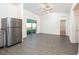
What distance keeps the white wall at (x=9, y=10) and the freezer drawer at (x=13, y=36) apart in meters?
1.09

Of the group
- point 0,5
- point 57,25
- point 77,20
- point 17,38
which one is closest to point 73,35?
point 77,20

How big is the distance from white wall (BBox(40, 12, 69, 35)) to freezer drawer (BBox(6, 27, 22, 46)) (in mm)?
6501

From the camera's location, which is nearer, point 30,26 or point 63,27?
point 30,26

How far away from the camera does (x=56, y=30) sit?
12.2m

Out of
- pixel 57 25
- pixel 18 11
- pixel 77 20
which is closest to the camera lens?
pixel 77 20

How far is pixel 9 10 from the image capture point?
21.9ft

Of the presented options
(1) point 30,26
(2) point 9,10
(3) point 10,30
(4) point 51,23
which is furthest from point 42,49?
(4) point 51,23

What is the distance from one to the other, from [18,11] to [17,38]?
6.38ft

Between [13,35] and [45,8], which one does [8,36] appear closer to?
[13,35]

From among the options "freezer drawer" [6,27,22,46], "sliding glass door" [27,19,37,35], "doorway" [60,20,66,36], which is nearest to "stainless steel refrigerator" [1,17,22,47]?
"freezer drawer" [6,27,22,46]

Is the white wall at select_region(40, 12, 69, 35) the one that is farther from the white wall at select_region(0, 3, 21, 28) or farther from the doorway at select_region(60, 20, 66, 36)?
the white wall at select_region(0, 3, 21, 28)

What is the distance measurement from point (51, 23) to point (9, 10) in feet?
22.3

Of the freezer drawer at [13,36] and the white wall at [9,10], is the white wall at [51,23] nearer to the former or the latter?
the white wall at [9,10]

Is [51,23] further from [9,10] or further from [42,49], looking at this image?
[42,49]
